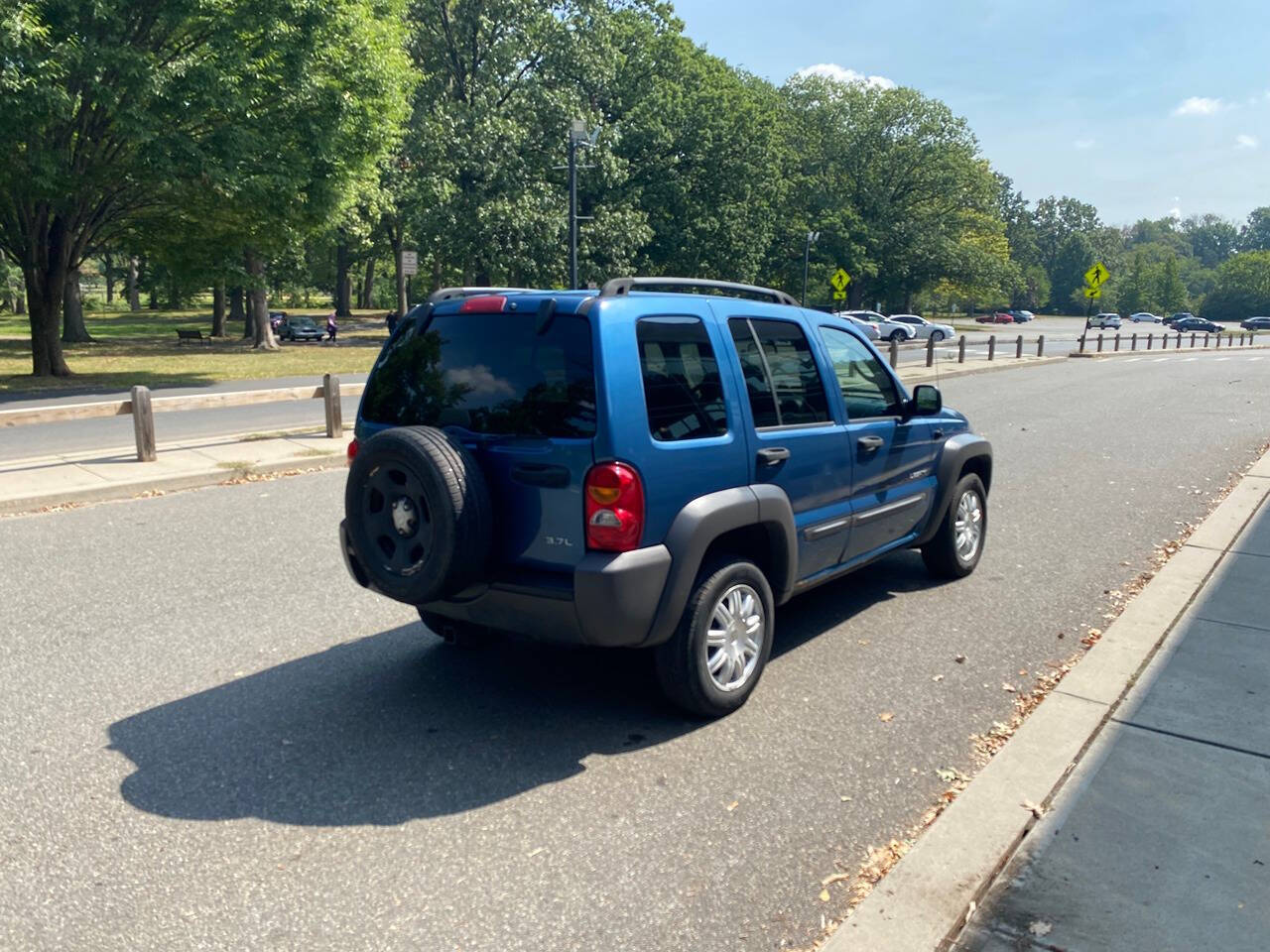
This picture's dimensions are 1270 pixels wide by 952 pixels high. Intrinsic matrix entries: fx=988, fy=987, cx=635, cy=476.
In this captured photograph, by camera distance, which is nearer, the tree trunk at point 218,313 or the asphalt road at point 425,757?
the asphalt road at point 425,757

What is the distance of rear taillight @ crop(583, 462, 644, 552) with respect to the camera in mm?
3814

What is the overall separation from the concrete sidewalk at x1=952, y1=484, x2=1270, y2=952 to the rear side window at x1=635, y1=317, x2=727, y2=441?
2001 millimetres

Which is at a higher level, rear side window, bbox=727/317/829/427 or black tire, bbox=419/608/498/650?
rear side window, bbox=727/317/829/427

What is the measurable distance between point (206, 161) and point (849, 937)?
1921 centimetres

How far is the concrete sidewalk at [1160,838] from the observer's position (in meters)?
2.94

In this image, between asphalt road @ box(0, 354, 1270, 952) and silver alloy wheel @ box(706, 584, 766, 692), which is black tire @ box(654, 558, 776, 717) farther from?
asphalt road @ box(0, 354, 1270, 952)

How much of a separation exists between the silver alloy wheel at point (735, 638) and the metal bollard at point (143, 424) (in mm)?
7752

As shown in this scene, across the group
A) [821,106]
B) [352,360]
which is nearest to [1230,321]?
[821,106]

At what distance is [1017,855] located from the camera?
3334mm

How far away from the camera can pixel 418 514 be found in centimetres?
406

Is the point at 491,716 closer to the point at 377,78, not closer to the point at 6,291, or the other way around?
the point at 377,78

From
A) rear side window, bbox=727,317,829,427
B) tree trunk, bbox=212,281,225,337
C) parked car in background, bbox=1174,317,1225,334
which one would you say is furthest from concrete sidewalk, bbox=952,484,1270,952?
parked car in background, bbox=1174,317,1225,334

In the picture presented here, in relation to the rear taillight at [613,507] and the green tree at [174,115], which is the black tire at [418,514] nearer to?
the rear taillight at [613,507]

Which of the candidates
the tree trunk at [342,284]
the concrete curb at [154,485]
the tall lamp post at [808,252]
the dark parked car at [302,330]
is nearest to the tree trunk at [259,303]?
the dark parked car at [302,330]
